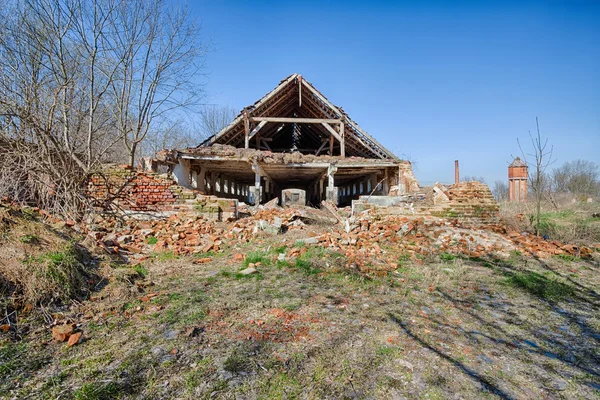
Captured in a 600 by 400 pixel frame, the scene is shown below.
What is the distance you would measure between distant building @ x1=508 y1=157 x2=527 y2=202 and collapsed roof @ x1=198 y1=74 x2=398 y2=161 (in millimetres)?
16283

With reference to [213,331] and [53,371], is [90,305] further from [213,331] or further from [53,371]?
[213,331]

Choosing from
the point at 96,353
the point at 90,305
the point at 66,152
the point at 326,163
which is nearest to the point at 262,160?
the point at 326,163

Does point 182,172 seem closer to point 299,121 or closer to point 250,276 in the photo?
point 299,121

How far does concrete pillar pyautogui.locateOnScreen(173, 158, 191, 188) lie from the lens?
1180cm

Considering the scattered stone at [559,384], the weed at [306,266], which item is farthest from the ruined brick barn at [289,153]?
the scattered stone at [559,384]

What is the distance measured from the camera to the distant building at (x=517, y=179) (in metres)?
23.0

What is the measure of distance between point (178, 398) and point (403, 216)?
6771mm

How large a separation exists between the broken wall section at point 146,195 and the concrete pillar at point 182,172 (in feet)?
11.1

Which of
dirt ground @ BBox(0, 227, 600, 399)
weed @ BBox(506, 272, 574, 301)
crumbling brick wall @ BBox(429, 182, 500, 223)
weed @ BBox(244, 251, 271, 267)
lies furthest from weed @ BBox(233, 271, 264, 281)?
crumbling brick wall @ BBox(429, 182, 500, 223)

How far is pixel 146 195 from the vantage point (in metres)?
8.23

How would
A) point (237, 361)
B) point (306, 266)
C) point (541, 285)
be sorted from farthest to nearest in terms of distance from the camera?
point (306, 266) → point (541, 285) → point (237, 361)

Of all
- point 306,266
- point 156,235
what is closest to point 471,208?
point 306,266

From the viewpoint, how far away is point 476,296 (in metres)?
3.91

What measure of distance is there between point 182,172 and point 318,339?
11024 millimetres
